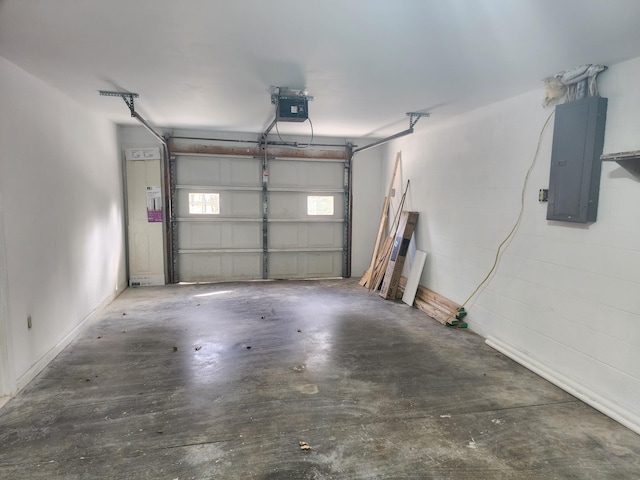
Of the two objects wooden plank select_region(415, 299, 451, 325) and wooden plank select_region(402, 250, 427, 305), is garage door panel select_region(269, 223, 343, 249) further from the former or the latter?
wooden plank select_region(415, 299, 451, 325)

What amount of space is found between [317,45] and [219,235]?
Result: 4540 mm

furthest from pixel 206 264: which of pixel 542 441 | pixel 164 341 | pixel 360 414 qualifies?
pixel 542 441

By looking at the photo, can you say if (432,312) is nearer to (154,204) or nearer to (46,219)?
(46,219)

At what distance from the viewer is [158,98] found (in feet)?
12.9

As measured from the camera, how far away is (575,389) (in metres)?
2.82

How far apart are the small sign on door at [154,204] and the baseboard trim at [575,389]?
5222 mm

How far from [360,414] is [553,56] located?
111 inches

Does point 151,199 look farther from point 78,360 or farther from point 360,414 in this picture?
point 360,414

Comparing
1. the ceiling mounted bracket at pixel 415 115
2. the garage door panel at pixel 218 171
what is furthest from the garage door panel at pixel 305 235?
the ceiling mounted bracket at pixel 415 115

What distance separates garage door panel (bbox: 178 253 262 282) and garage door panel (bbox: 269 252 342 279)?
31 centimetres

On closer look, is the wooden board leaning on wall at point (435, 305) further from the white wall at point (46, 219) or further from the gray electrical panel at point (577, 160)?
the white wall at point (46, 219)

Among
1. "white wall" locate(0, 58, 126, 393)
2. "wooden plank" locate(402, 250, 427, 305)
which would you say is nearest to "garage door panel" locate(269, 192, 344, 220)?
"wooden plank" locate(402, 250, 427, 305)

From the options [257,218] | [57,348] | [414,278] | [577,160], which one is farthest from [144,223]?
[577,160]

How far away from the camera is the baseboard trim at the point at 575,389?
2.44 metres
